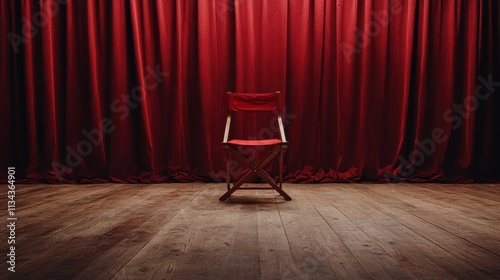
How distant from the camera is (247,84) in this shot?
165 inches

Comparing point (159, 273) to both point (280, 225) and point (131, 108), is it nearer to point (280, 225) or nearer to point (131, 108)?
point (280, 225)

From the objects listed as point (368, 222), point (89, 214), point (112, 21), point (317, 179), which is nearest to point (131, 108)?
point (112, 21)

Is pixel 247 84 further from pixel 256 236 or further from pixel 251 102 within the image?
pixel 256 236

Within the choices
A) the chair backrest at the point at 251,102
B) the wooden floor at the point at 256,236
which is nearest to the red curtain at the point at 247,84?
the chair backrest at the point at 251,102

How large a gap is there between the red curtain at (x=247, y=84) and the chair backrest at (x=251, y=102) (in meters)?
0.65

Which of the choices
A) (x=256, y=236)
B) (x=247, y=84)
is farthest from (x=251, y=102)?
(x=256, y=236)

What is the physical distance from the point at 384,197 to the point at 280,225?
138 centimetres

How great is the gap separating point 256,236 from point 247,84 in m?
2.46

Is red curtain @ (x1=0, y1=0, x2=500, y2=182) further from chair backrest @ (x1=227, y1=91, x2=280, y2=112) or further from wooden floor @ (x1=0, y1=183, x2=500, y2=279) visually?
wooden floor @ (x1=0, y1=183, x2=500, y2=279)

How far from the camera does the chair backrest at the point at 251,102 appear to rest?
354 centimetres

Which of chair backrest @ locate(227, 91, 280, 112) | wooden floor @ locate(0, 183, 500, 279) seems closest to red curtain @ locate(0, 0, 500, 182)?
chair backrest @ locate(227, 91, 280, 112)

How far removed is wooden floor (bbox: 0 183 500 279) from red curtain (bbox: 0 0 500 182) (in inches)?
35.0

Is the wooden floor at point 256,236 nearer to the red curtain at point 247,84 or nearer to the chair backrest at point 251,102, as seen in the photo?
the chair backrest at point 251,102

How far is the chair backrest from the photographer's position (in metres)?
3.54
